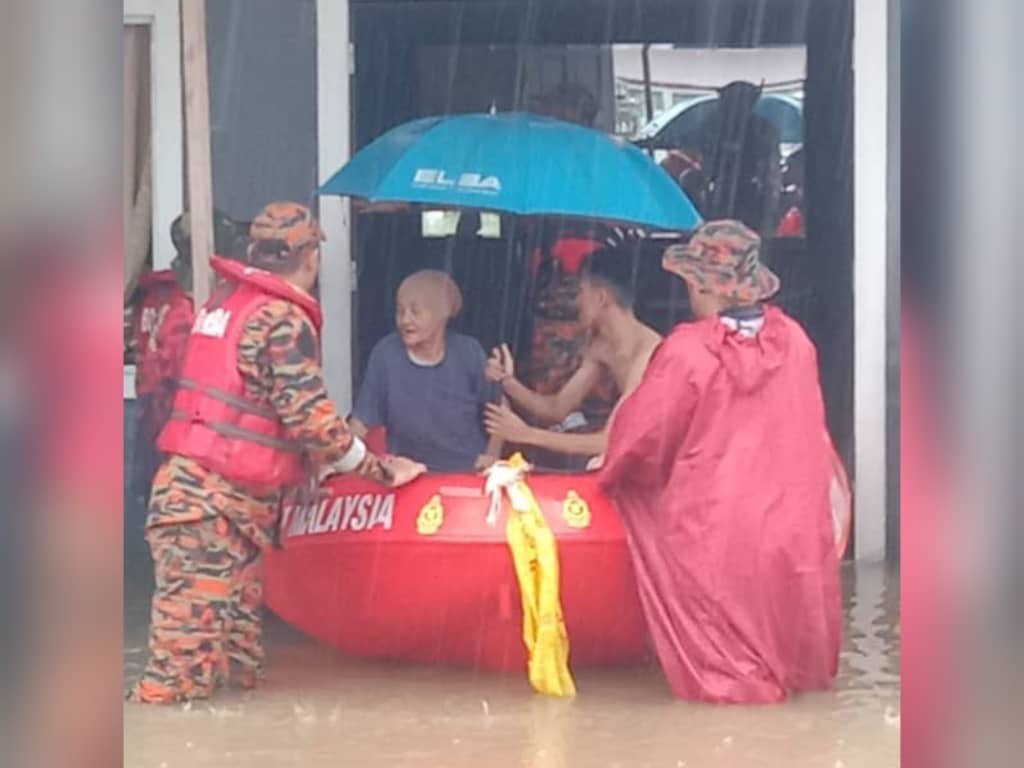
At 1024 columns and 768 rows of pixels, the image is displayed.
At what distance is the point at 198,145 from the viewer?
590 cm

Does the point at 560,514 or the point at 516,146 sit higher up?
the point at 516,146

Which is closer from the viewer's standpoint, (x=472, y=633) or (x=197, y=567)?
(x=197, y=567)

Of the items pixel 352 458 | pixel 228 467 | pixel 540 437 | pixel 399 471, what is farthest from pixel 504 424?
pixel 228 467

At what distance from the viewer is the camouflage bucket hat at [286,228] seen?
6.07 meters

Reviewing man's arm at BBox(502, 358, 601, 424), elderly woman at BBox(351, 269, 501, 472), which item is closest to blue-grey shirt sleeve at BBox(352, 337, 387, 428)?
elderly woman at BBox(351, 269, 501, 472)

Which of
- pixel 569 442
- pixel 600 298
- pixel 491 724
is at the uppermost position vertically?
pixel 600 298

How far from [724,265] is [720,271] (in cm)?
3

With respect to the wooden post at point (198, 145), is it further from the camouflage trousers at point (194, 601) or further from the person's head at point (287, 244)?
the camouflage trousers at point (194, 601)

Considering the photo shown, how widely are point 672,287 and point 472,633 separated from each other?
10.5 ft

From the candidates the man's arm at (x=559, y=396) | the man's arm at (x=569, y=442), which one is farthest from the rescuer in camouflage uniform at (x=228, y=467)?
the man's arm at (x=559, y=396)

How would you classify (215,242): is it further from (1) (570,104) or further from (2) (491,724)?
(1) (570,104)
